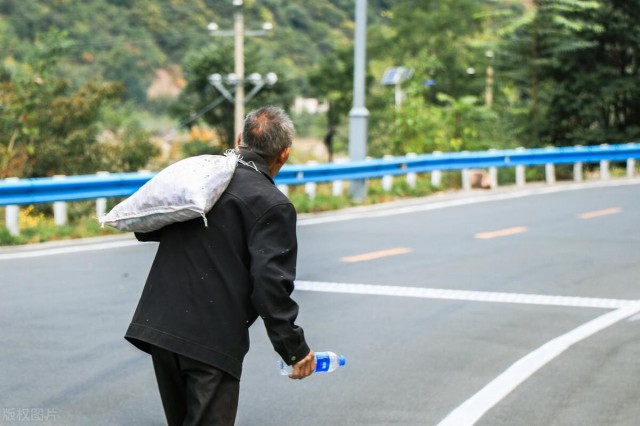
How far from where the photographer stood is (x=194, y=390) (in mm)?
4461

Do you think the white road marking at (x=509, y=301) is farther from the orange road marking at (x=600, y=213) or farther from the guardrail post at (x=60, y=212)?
the orange road marking at (x=600, y=213)

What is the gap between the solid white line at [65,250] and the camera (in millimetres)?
13484

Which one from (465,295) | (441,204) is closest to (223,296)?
(465,295)

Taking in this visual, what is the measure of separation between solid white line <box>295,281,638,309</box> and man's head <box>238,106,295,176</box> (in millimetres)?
6415

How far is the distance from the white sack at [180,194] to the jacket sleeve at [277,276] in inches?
8.4

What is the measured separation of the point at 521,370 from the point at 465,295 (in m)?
3.06

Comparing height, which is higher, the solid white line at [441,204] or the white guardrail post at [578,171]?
the white guardrail post at [578,171]

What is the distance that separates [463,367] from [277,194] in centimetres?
396

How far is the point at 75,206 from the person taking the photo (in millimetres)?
25906

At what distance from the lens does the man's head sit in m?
4.60

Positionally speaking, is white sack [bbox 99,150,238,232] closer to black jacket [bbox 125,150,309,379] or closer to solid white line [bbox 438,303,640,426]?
black jacket [bbox 125,150,309,379]

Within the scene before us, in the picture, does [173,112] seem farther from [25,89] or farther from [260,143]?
[260,143]

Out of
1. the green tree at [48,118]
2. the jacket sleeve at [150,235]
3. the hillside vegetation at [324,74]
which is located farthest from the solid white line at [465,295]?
the green tree at [48,118]

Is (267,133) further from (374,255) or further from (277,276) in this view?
(374,255)
